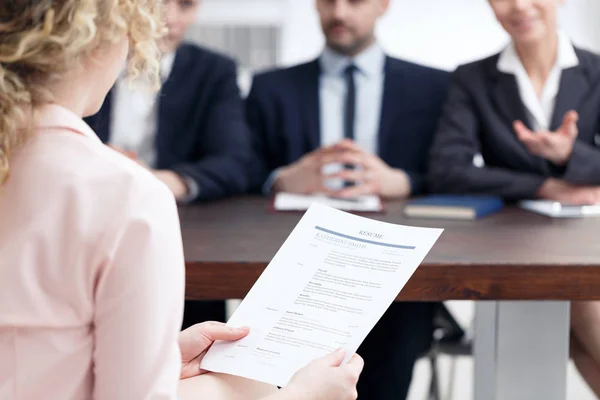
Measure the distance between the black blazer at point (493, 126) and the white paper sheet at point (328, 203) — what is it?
0.89 feet

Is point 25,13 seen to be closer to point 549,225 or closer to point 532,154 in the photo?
point 549,225

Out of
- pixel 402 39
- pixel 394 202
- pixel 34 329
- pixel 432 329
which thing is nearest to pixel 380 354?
pixel 432 329

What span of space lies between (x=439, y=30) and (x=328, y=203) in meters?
3.60

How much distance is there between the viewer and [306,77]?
2.44 meters

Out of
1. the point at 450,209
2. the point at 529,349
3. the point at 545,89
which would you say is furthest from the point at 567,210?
the point at 545,89

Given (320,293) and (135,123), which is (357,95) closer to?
(135,123)

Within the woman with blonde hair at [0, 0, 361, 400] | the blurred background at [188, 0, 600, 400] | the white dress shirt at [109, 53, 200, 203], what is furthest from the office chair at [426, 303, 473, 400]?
the blurred background at [188, 0, 600, 400]

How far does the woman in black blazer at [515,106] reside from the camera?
6.75ft

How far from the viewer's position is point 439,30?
511 cm

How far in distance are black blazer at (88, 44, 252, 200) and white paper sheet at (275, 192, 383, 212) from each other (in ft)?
1.31

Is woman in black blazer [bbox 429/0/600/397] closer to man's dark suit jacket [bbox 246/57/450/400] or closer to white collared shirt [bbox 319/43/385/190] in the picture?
man's dark suit jacket [bbox 246/57/450/400]

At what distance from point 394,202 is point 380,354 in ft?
1.26

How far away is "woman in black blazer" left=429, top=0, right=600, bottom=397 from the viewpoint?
206cm

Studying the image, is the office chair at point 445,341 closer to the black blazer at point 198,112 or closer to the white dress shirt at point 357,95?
the white dress shirt at point 357,95
